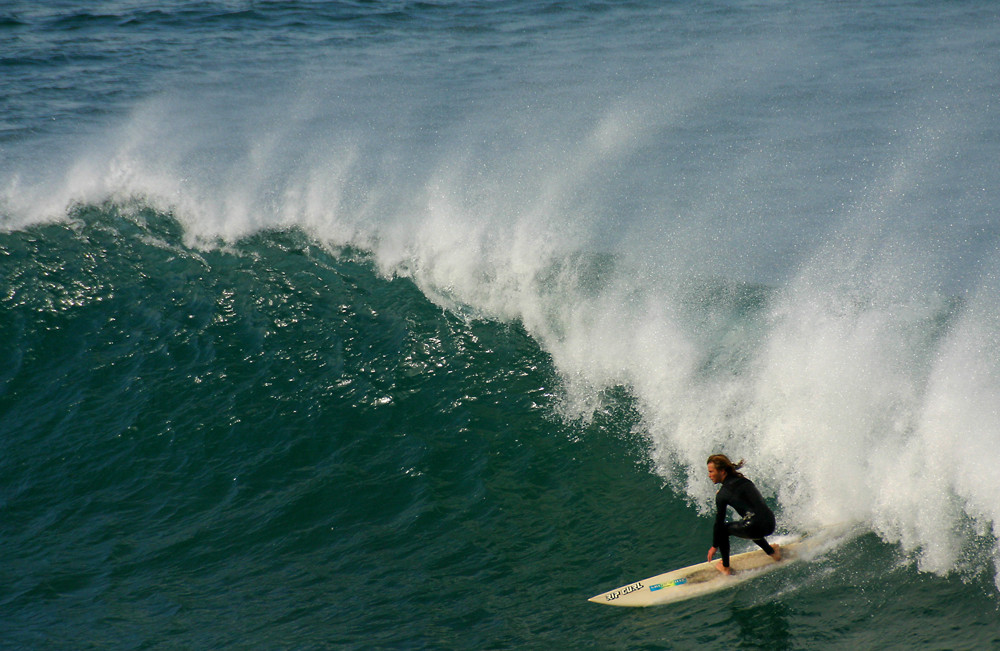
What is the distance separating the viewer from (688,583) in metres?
8.38

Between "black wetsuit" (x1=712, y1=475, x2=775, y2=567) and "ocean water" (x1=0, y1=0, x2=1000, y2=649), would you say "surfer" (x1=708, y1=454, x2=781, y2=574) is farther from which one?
"ocean water" (x1=0, y1=0, x2=1000, y2=649)

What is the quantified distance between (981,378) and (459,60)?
24656 millimetres

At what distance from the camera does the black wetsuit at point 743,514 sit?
8195mm

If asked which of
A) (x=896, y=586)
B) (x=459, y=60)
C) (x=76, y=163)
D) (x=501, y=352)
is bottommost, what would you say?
(x=896, y=586)

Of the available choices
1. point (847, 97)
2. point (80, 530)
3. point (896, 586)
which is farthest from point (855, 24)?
point (80, 530)

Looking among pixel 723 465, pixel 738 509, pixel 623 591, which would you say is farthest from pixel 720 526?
pixel 623 591

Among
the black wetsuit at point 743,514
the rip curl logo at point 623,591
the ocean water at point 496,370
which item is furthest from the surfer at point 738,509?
Answer: the rip curl logo at point 623,591

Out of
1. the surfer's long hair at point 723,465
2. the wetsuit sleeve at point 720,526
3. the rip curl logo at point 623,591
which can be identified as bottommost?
the rip curl logo at point 623,591

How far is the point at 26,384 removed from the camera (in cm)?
1230

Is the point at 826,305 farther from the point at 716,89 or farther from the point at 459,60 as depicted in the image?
the point at 459,60

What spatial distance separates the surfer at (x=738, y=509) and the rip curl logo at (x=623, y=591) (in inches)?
30.6

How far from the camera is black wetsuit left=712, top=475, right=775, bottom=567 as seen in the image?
820 cm

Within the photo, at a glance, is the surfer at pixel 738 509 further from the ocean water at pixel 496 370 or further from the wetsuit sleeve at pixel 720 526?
the ocean water at pixel 496 370

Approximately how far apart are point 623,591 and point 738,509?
1.37m
